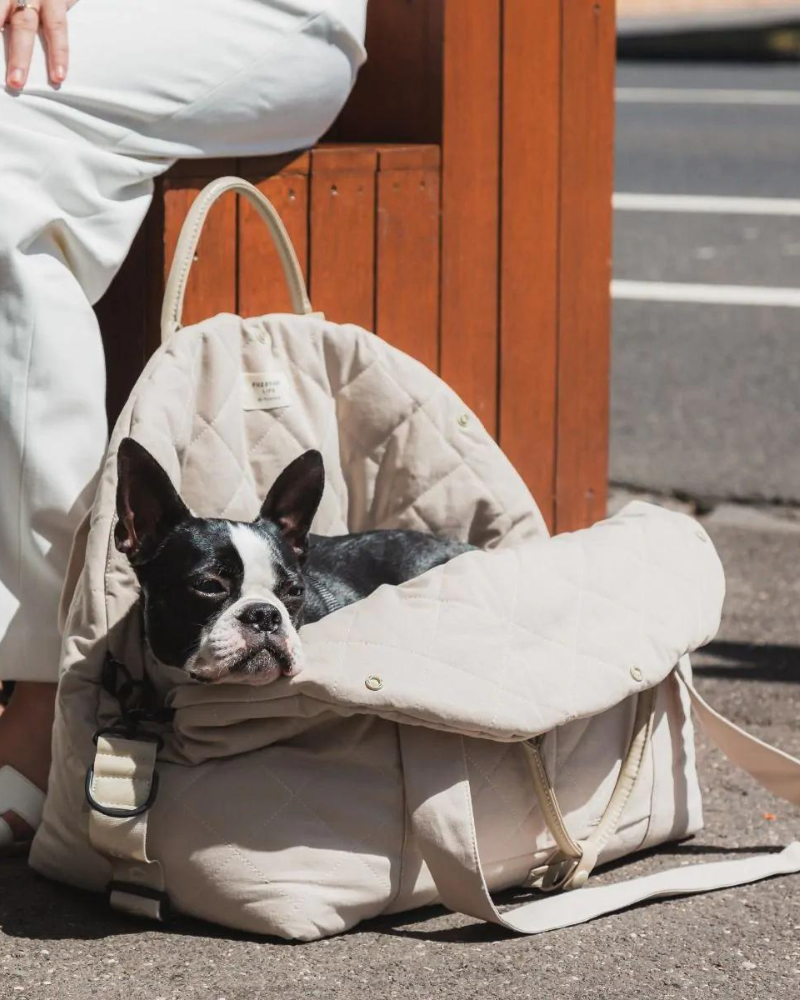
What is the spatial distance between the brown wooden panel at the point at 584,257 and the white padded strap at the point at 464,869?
1475 mm

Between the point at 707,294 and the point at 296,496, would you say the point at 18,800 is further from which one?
the point at 707,294

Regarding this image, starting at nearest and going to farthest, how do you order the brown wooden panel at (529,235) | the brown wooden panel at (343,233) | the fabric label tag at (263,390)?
1. the fabric label tag at (263,390)
2. the brown wooden panel at (343,233)
3. the brown wooden panel at (529,235)

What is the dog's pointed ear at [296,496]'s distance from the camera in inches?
112

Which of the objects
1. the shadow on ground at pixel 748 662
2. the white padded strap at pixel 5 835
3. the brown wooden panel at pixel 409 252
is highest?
the brown wooden panel at pixel 409 252

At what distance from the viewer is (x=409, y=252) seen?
375 cm

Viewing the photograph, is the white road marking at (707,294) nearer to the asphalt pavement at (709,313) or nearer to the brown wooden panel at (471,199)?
the asphalt pavement at (709,313)

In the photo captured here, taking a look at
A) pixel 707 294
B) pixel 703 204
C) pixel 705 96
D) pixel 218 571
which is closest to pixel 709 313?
pixel 707 294

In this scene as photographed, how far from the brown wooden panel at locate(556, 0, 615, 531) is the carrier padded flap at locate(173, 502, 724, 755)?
118cm

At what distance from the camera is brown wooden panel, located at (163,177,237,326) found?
128 inches

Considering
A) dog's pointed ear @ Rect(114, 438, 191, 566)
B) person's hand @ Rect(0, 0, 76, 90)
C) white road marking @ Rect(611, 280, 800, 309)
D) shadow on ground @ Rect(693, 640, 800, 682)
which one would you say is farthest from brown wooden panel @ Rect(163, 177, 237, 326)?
white road marking @ Rect(611, 280, 800, 309)

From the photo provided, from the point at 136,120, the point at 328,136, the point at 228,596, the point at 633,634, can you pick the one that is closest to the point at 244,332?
the point at 136,120

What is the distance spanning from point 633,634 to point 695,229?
743cm

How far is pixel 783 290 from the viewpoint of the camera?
27.4ft

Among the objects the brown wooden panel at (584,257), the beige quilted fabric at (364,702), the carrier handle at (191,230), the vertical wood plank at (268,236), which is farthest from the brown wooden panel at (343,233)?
the brown wooden panel at (584,257)
